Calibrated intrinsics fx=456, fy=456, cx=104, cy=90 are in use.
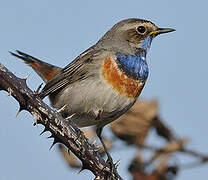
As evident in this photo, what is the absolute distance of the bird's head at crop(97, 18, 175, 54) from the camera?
600 centimetres

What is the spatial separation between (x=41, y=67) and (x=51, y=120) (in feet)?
12.0

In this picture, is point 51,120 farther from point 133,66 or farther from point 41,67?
point 41,67

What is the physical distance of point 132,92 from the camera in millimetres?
5195

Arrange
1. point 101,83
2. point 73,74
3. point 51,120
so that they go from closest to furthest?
point 51,120 < point 101,83 < point 73,74

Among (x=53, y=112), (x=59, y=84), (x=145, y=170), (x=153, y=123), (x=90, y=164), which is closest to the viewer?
(x=53, y=112)

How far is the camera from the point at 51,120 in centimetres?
287

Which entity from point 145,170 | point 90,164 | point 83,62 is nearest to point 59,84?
point 83,62

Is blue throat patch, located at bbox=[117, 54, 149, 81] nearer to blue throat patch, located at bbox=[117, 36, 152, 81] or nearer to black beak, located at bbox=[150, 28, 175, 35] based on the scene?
blue throat patch, located at bbox=[117, 36, 152, 81]

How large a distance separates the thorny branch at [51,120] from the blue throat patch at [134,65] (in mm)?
1947

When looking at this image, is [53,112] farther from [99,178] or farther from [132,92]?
[132,92]

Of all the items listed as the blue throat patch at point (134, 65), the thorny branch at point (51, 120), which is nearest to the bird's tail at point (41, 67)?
the blue throat patch at point (134, 65)

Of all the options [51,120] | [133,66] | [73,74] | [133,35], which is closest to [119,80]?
[133,66]

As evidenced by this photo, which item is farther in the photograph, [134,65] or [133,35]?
[133,35]

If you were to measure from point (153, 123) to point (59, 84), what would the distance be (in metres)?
1.44
